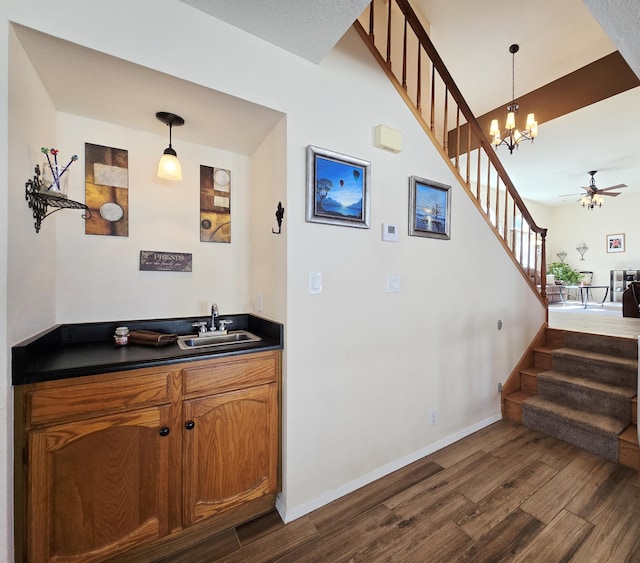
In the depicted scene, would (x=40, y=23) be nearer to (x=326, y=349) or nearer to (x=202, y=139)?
(x=202, y=139)

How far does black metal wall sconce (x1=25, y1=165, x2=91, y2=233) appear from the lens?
4.35 ft

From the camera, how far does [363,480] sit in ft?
6.45

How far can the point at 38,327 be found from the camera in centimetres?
143

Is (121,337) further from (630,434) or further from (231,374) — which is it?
(630,434)

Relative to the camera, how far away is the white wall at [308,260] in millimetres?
1470

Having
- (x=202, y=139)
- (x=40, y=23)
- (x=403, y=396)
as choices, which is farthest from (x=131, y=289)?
(x=403, y=396)

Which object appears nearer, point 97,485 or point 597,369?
point 97,485

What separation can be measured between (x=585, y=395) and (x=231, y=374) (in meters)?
3.04

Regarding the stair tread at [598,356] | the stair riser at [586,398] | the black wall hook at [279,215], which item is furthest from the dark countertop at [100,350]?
the stair tread at [598,356]

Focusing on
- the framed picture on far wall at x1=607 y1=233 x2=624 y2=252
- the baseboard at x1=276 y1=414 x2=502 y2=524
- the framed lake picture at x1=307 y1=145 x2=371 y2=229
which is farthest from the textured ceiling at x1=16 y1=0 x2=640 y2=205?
the baseboard at x1=276 y1=414 x2=502 y2=524

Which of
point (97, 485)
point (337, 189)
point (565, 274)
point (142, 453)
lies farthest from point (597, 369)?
point (565, 274)

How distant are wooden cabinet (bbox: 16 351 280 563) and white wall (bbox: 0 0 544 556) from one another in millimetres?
219

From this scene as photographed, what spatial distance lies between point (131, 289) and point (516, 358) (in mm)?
3536

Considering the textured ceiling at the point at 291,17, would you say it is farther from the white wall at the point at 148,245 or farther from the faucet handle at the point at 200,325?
the faucet handle at the point at 200,325
